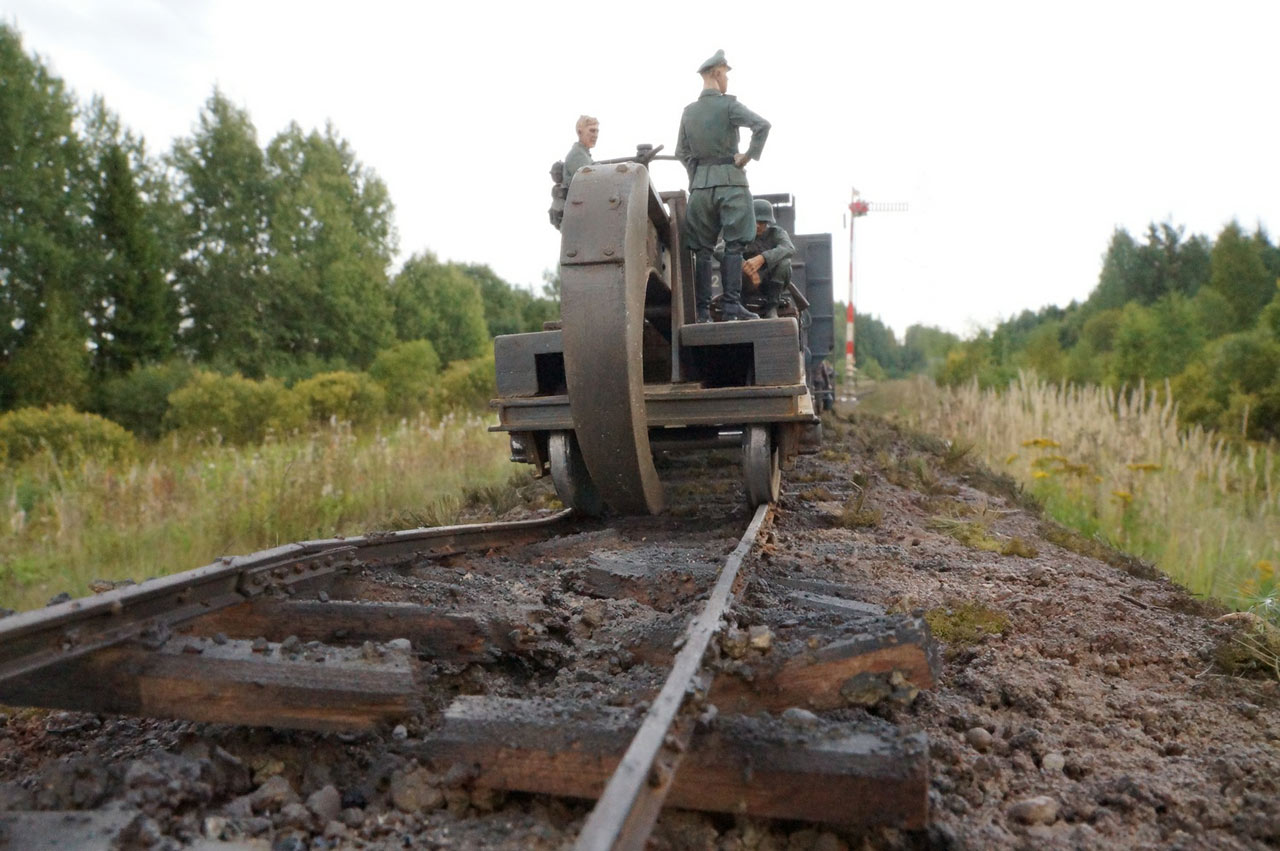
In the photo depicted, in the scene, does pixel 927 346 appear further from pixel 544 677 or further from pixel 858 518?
pixel 544 677

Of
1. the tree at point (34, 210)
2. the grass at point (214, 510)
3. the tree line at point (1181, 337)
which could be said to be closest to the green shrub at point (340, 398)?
the tree at point (34, 210)

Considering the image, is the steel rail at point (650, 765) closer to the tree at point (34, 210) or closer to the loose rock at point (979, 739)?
the loose rock at point (979, 739)

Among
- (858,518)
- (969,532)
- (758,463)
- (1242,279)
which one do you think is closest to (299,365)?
(1242,279)

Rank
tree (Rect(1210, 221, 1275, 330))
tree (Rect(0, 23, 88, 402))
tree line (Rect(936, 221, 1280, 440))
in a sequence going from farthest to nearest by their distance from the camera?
tree (Rect(1210, 221, 1275, 330)), tree (Rect(0, 23, 88, 402)), tree line (Rect(936, 221, 1280, 440))

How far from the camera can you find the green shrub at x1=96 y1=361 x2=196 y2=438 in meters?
25.1

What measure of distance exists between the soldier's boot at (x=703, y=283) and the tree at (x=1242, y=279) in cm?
3180

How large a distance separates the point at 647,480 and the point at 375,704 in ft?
7.97

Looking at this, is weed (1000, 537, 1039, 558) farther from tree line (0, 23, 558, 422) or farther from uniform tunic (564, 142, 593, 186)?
tree line (0, 23, 558, 422)

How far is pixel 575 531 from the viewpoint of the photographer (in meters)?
4.68

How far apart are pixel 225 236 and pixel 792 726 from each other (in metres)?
43.9

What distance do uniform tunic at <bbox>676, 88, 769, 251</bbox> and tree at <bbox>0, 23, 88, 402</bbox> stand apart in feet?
91.4

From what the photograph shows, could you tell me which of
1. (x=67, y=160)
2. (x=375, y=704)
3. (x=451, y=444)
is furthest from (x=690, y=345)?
(x=67, y=160)

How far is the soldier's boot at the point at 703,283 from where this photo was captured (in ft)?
17.6

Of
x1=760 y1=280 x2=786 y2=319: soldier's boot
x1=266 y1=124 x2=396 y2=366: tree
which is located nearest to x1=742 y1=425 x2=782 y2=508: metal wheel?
x1=760 y1=280 x2=786 y2=319: soldier's boot
